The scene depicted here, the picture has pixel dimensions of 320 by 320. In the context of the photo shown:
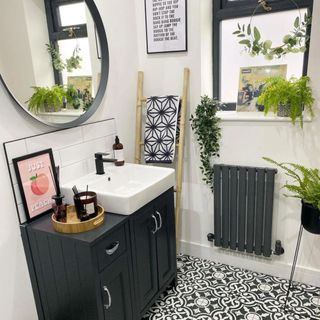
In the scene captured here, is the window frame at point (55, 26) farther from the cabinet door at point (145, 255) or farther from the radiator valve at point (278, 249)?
the radiator valve at point (278, 249)

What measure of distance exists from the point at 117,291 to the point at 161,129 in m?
1.18

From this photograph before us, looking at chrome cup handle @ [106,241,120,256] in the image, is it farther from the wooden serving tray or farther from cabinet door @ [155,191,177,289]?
cabinet door @ [155,191,177,289]

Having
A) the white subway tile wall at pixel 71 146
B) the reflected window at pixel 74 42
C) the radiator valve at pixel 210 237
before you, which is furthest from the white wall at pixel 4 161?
the radiator valve at pixel 210 237

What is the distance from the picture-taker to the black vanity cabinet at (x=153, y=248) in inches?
67.8

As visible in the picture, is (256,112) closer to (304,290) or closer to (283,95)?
(283,95)

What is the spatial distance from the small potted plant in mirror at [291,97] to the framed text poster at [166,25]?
688 mm

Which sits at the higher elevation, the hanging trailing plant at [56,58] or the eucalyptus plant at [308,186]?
the hanging trailing plant at [56,58]

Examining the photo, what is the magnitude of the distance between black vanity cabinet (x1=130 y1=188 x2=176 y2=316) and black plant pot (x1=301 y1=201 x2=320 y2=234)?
2.65 feet

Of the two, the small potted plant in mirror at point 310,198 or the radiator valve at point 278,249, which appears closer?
the small potted plant in mirror at point 310,198

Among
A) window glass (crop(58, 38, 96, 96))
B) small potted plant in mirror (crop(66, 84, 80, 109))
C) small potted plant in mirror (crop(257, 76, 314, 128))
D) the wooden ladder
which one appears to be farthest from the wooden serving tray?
small potted plant in mirror (crop(257, 76, 314, 128))

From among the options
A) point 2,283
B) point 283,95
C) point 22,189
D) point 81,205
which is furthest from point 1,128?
point 283,95

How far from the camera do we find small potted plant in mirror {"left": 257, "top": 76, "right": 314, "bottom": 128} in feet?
6.04

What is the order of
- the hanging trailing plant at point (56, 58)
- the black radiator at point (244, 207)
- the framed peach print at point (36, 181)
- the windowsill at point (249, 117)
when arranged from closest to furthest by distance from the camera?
the framed peach print at point (36, 181)
the hanging trailing plant at point (56, 58)
the windowsill at point (249, 117)
the black radiator at point (244, 207)

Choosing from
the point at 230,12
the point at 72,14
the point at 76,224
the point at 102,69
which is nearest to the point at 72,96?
the point at 102,69
